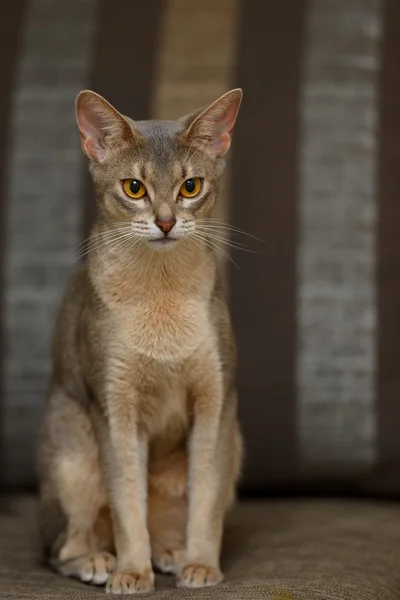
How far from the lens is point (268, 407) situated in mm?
2023

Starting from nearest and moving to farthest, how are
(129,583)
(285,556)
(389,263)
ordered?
(129,583), (285,556), (389,263)

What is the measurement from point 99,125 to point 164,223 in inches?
7.5

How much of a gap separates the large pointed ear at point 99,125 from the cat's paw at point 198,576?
573 mm

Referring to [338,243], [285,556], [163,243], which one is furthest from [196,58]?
[285,556]

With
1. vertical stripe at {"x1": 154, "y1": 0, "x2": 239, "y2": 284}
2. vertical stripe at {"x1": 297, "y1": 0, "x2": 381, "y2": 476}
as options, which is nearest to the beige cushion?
vertical stripe at {"x1": 297, "y1": 0, "x2": 381, "y2": 476}

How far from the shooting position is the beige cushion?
1445 millimetres

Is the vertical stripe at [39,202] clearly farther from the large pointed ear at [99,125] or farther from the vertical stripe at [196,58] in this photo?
the large pointed ear at [99,125]

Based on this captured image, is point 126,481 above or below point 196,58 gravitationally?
below

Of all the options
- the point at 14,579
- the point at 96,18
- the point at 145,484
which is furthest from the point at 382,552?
the point at 96,18

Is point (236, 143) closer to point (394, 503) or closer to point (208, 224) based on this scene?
point (208, 224)

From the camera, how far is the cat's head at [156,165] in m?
1.58

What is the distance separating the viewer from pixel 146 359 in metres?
1.63

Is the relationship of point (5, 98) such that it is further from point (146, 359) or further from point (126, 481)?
point (126, 481)

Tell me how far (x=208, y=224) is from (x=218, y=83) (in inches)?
20.0
